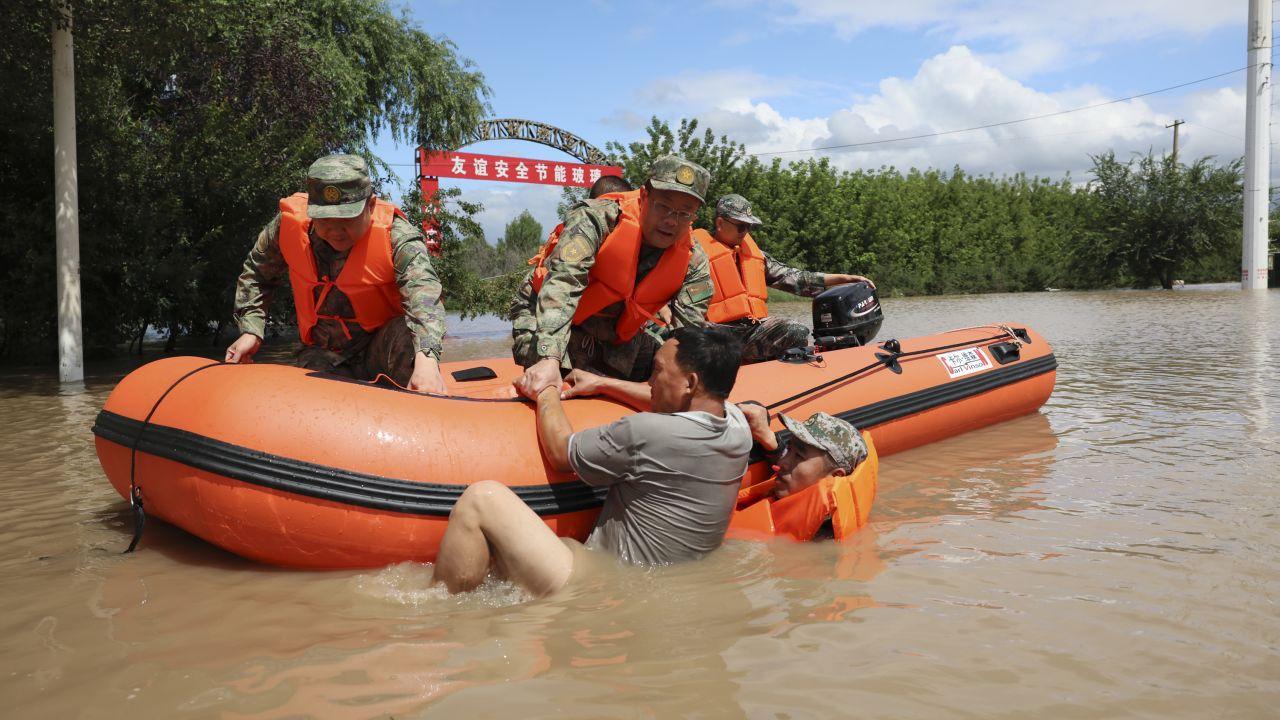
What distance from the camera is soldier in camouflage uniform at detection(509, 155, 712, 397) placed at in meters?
3.29

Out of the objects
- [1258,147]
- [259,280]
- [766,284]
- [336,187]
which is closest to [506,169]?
[766,284]

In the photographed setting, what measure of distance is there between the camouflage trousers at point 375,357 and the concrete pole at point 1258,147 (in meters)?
24.6

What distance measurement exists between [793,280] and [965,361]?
1.28 meters

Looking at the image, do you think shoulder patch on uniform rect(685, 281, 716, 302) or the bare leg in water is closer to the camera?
the bare leg in water

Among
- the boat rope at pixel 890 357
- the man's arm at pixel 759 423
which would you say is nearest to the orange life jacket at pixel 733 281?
the boat rope at pixel 890 357

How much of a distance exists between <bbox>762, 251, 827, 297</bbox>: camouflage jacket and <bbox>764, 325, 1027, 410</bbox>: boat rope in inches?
36.6

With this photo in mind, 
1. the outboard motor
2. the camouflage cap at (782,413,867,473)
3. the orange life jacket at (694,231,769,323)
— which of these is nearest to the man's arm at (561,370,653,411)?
the camouflage cap at (782,413,867,473)

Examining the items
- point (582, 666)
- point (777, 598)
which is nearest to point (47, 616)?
point (582, 666)

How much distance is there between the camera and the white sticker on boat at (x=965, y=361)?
201 inches

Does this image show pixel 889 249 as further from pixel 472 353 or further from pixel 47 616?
pixel 47 616

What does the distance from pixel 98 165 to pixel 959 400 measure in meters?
8.63

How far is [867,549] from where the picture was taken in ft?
10.3

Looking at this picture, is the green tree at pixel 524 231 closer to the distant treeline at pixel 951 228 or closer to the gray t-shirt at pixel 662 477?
the distant treeline at pixel 951 228

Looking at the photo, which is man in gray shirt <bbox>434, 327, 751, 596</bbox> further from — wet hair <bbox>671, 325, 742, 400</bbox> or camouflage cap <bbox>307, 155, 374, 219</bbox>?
camouflage cap <bbox>307, 155, 374, 219</bbox>
